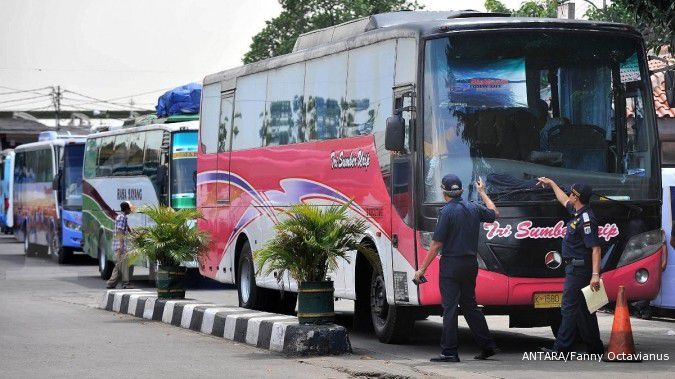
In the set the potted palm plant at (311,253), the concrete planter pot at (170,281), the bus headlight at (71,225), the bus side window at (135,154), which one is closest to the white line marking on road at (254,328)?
the potted palm plant at (311,253)

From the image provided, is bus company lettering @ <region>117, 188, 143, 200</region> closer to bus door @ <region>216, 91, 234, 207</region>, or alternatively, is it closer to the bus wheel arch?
bus door @ <region>216, 91, 234, 207</region>

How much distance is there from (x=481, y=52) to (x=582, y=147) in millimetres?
1393

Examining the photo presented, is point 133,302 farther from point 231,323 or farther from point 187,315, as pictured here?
point 231,323

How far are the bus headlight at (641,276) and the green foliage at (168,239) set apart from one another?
23.9 feet

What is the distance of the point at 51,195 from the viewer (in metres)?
40.6

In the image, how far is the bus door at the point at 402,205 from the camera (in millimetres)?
15117

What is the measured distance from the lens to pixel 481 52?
1495cm

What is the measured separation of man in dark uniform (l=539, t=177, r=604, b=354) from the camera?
1359cm

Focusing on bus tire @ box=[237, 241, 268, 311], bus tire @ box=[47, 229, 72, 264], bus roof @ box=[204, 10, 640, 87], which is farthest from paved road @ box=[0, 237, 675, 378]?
bus tire @ box=[47, 229, 72, 264]

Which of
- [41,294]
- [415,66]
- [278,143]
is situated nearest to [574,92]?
[415,66]

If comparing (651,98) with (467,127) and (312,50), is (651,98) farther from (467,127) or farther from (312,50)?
(312,50)

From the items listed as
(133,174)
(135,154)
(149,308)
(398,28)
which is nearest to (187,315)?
(149,308)

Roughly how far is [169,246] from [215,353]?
Answer: 550cm

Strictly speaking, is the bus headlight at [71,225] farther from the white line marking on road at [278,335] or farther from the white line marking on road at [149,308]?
the white line marking on road at [278,335]
